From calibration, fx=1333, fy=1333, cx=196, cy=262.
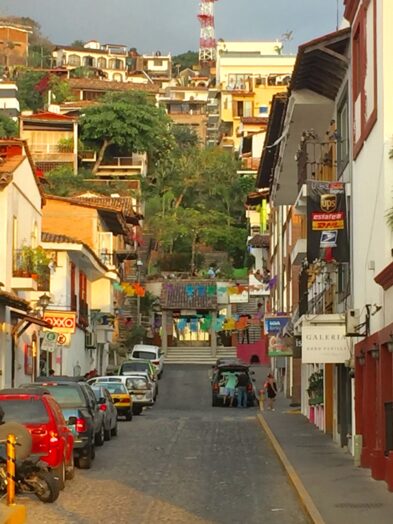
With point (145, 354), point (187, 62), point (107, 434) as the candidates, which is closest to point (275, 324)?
point (145, 354)

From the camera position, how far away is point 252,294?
8225 cm

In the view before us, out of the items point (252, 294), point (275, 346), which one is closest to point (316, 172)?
point (275, 346)

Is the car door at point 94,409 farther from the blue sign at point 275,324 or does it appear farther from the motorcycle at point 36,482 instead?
the blue sign at point 275,324

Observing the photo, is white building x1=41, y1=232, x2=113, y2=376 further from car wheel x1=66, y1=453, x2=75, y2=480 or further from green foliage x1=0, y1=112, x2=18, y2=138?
green foliage x1=0, y1=112, x2=18, y2=138

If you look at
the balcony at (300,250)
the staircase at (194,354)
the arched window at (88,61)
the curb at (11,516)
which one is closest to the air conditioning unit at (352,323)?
the balcony at (300,250)

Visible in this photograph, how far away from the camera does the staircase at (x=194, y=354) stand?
83.4m

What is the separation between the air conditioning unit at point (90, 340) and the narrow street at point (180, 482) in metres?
19.5

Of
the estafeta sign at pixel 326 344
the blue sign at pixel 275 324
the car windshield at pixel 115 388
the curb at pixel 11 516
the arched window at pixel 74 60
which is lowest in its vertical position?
the curb at pixel 11 516

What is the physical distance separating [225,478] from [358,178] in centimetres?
618

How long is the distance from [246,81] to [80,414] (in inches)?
4411

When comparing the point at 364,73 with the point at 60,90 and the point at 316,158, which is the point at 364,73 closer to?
the point at 316,158

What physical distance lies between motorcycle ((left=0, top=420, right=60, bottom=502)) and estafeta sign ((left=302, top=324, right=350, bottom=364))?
29.1 ft

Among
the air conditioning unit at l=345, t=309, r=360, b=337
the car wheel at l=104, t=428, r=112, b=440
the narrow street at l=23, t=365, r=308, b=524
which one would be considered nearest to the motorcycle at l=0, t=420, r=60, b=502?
the narrow street at l=23, t=365, r=308, b=524

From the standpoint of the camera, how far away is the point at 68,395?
28.6m
